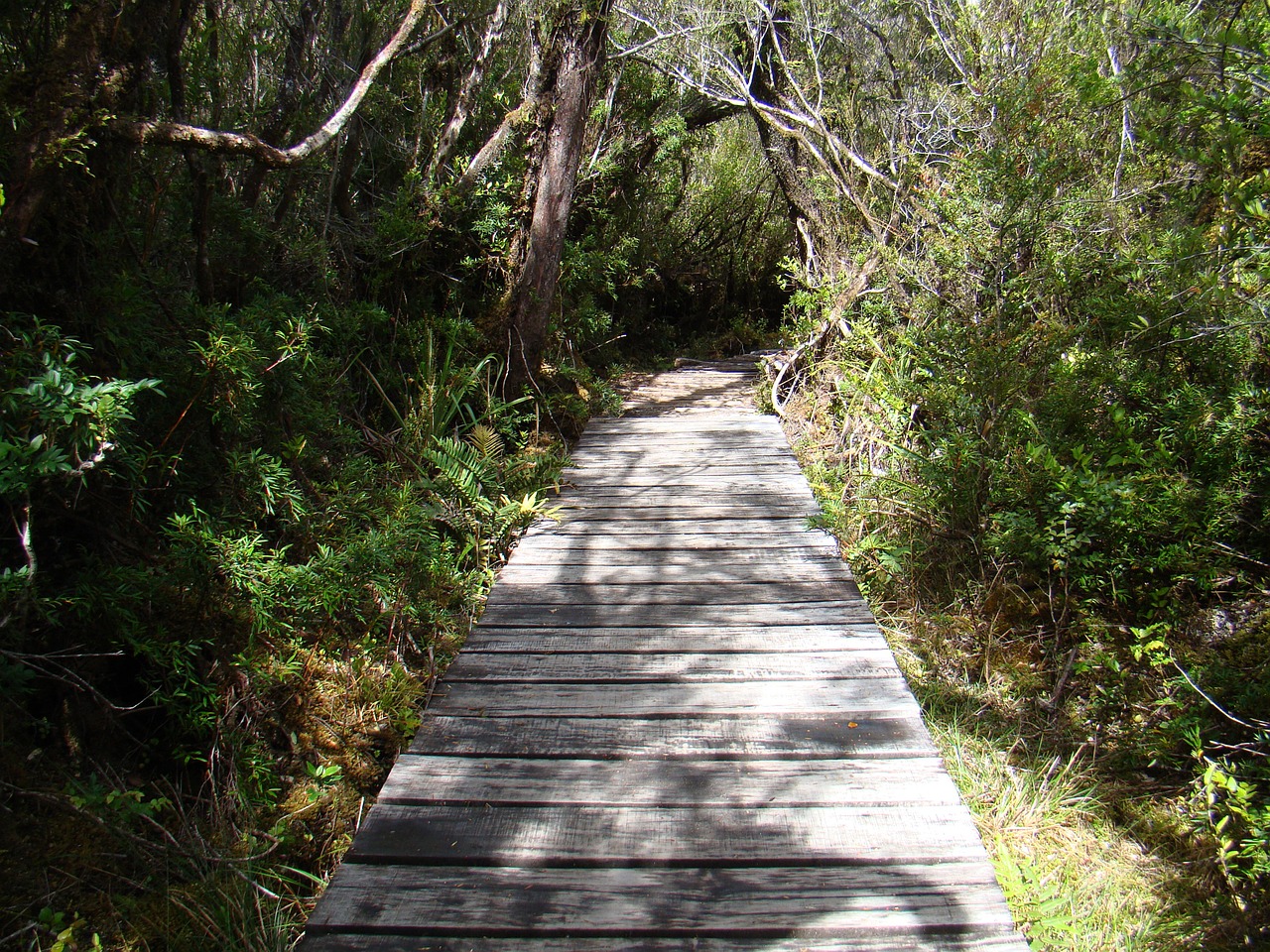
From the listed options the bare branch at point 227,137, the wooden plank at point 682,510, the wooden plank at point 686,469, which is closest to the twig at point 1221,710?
the wooden plank at point 682,510

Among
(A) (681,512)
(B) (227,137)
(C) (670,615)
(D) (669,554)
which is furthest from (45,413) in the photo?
(A) (681,512)

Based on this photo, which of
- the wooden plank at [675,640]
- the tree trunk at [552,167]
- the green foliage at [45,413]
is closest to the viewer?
the green foliage at [45,413]

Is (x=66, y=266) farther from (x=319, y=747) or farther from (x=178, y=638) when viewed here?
(x=319, y=747)

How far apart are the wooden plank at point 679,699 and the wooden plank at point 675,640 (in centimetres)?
24

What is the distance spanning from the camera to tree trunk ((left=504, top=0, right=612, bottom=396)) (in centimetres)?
550

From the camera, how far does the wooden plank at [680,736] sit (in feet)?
7.55

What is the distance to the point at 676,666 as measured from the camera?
2783mm

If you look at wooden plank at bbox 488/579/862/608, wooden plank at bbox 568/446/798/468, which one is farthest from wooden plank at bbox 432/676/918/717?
wooden plank at bbox 568/446/798/468

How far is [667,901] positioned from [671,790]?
38cm

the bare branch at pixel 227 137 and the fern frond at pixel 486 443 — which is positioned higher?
the bare branch at pixel 227 137

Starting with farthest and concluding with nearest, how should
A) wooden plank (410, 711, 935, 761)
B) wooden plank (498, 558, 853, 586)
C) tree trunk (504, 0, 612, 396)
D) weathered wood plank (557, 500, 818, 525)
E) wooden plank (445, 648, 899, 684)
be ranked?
tree trunk (504, 0, 612, 396)
weathered wood plank (557, 500, 818, 525)
wooden plank (498, 558, 853, 586)
wooden plank (445, 648, 899, 684)
wooden plank (410, 711, 935, 761)

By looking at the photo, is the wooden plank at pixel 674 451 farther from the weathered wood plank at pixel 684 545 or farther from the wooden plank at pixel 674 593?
the wooden plank at pixel 674 593

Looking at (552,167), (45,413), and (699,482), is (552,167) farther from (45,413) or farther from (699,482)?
(45,413)

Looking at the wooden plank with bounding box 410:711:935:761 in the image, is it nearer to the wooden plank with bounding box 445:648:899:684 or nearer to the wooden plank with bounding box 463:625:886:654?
the wooden plank with bounding box 445:648:899:684
